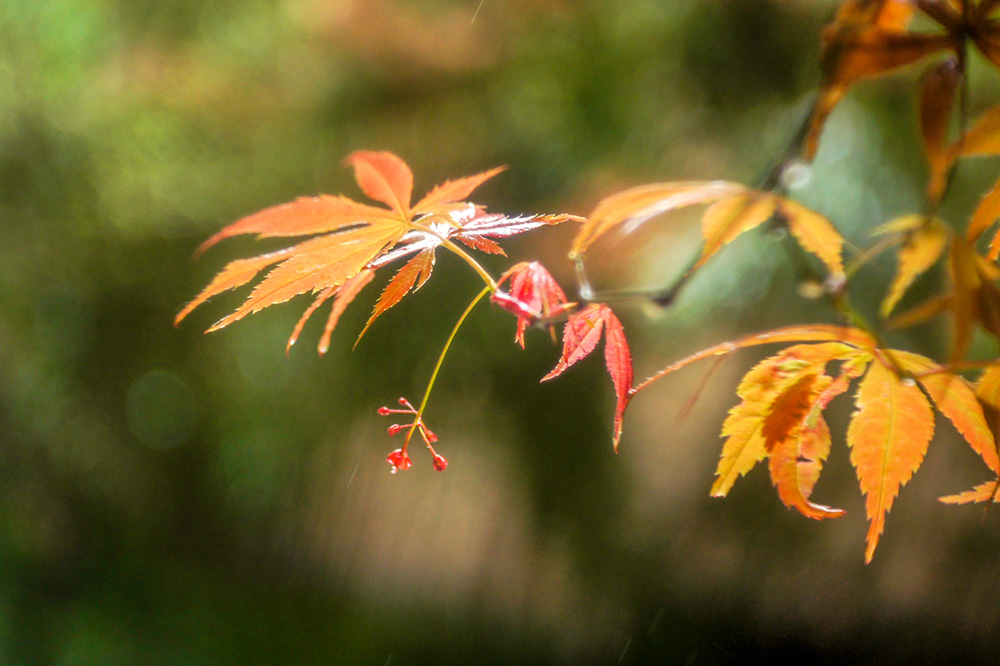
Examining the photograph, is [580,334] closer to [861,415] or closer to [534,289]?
[534,289]

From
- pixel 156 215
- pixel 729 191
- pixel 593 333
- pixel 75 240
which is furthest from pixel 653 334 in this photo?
pixel 75 240

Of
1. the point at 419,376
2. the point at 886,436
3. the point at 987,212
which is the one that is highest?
the point at 987,212

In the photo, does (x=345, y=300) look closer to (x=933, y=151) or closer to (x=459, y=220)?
(x=459, y=220)

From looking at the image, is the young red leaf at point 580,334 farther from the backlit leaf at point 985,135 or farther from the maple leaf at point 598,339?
the backlit leaf at point 985,135

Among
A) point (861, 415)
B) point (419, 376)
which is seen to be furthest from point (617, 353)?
point (419, 376)

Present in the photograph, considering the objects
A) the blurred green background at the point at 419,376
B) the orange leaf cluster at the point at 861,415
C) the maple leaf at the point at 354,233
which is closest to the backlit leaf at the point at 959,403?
the orange leaf cluster at the point at 861,415

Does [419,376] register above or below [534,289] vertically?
below

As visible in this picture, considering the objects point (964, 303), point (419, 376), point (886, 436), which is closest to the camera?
point (964, 303)

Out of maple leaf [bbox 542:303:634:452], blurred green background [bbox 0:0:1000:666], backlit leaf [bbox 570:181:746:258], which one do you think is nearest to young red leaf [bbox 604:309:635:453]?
maple leaf [bbox 542:303:634:452]
